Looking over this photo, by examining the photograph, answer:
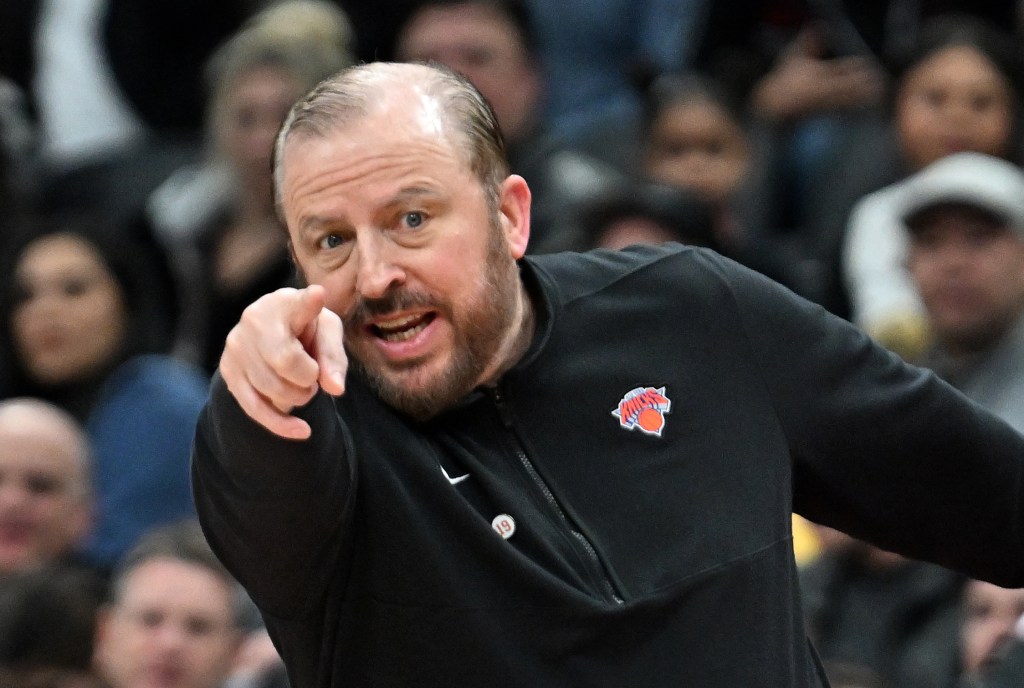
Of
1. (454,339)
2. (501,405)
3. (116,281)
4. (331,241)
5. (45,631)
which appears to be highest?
A: (331,241)

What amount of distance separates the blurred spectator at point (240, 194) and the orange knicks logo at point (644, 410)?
128 inches

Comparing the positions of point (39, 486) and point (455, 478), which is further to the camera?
point (39, 486)

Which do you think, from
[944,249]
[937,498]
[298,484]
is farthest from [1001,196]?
[298,484]

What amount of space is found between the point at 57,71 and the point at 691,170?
8.72 feet

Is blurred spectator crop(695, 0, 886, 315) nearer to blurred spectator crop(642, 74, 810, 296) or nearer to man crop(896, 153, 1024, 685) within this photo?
blurred spectator crop(642, 74, 810, 296)

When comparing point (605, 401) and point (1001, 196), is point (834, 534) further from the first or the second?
point (605, 401)

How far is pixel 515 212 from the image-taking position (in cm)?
255

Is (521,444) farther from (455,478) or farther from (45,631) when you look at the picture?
(45,631)

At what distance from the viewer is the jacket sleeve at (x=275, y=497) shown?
79.9 inches

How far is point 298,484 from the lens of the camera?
2051 mm

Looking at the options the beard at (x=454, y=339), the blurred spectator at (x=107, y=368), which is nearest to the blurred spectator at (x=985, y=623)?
the beard at (x=454, y=339)

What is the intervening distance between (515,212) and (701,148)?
3.69 m

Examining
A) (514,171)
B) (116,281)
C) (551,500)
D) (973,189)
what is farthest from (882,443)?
(116,281)

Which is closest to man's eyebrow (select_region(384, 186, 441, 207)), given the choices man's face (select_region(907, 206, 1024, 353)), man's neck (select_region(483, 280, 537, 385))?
man's neck (select_region(483, 280, 537, 385))
